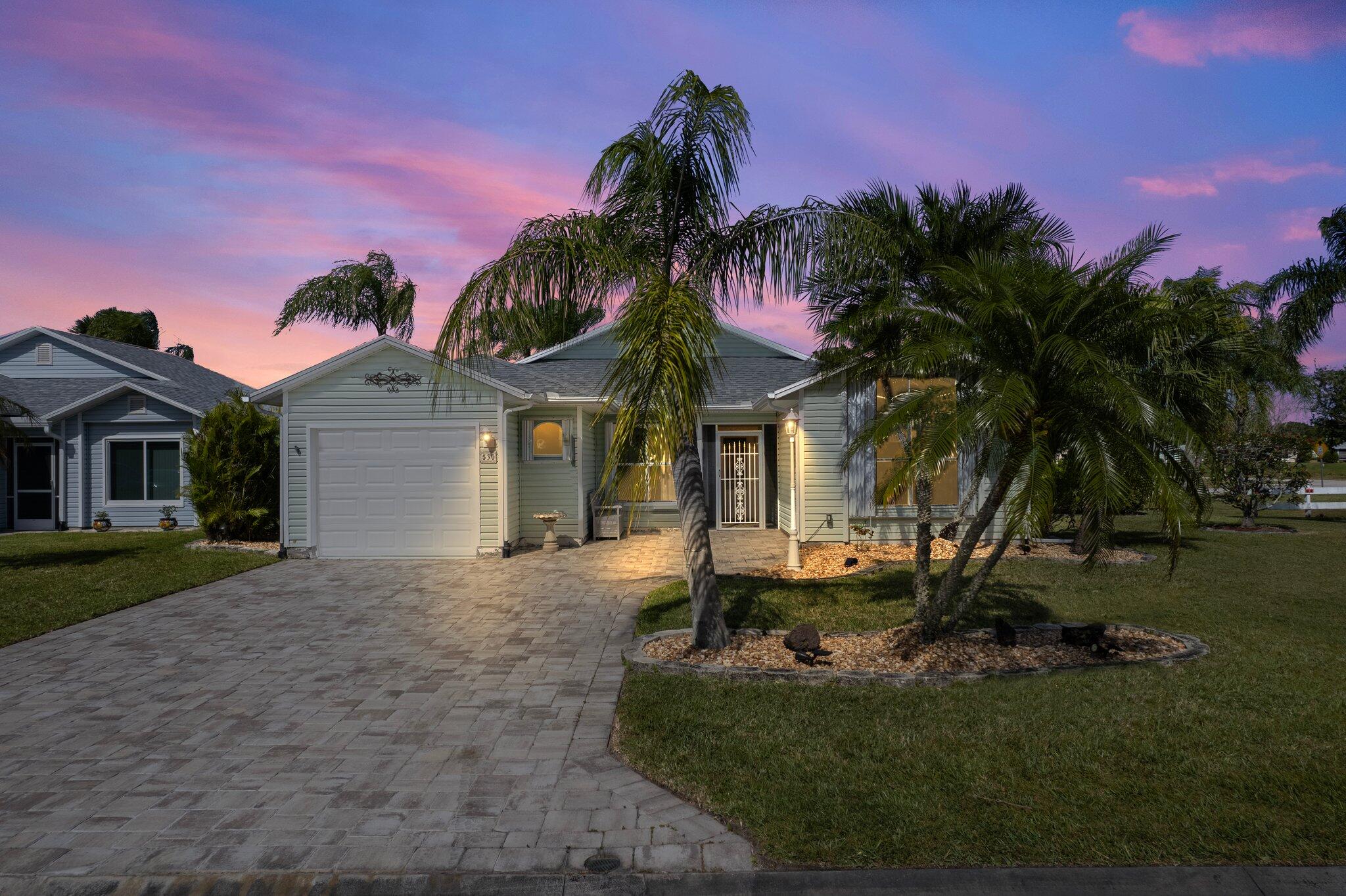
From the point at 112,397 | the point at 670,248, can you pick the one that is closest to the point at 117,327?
the point at 112,397

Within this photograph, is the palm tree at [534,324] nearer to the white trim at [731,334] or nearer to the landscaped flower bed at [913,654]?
the landscaped flower bed at [913,654]

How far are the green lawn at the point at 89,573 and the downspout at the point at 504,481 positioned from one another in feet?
13.3

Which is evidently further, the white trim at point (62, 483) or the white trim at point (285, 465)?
the white trim at point (62, 483)

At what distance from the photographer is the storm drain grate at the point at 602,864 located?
3379 mm

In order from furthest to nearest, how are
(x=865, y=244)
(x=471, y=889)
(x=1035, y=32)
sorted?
1. (x=1035, y=32)
2. (x=865, y=244)
3. (x=471, y=889)

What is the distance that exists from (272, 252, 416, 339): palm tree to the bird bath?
16.5 metres

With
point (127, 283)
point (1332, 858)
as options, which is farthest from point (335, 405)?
point (1332, 858)

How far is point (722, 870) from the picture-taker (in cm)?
336

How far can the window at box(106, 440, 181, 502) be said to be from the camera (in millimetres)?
18938

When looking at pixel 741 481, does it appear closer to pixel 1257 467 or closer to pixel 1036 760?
pixel 1257 467

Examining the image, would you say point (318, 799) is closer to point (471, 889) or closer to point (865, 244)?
point (471, 889)

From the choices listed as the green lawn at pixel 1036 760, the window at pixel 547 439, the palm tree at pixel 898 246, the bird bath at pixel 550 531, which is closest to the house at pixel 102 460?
the window at pixel 547 439

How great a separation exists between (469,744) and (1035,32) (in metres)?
9.57

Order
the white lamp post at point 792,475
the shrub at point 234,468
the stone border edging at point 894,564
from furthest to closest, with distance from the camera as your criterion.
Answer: the shrub at point 234,468 < the white lamp post at point 792,475 < the stone border edging at point 894,564
